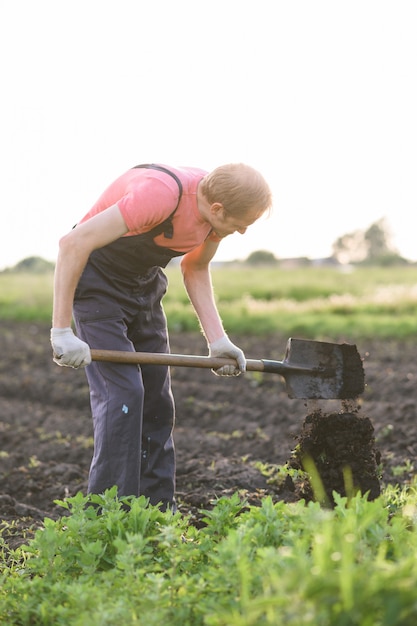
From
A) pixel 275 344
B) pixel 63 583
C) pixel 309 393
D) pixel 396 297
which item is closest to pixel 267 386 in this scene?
pixel 275 344

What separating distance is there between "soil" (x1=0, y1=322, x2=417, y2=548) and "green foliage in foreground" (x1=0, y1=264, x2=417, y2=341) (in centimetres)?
284

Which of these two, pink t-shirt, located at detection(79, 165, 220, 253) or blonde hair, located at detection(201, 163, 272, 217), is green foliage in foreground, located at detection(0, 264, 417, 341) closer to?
pink t-shirt, located at detection(79, 165, 220, 253)

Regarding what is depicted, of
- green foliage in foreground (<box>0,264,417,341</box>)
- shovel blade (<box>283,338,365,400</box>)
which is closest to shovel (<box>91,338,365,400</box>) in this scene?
shovel blade (<box>283,338,365,400</box>)

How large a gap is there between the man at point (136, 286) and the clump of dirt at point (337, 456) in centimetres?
51

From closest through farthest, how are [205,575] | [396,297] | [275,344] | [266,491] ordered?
[205,575] → [266,491] → [275,344] → [396,297]

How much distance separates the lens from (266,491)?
4238mm

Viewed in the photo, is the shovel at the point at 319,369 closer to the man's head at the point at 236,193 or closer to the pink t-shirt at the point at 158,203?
the pink t-shirt at the point at 158,203

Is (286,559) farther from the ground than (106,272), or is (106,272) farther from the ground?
(106,272)

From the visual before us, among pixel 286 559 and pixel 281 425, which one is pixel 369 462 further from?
pixel 281 425

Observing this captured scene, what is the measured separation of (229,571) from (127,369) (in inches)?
56.9

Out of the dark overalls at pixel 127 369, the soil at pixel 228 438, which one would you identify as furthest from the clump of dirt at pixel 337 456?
the dark overalls at pixel 127 369

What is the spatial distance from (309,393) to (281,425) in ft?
8.13

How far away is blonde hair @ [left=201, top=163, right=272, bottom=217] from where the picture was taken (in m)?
3.25

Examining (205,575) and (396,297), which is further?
(396,297)
